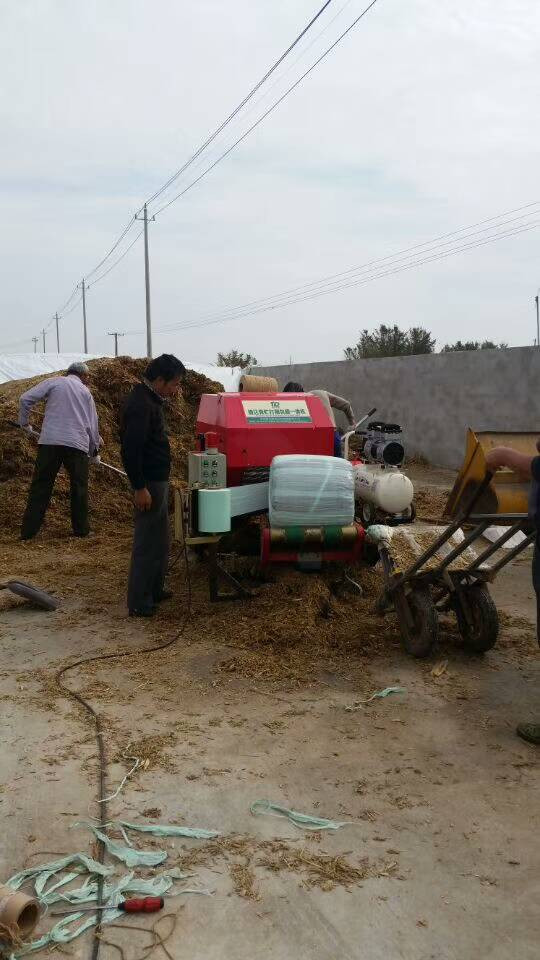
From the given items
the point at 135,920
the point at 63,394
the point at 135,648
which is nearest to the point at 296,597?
the point at 135,648

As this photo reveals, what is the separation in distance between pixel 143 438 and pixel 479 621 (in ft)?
7.95

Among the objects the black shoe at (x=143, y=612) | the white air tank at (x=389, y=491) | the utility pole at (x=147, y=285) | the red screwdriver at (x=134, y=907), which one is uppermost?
the utility pole at (x=147, y=285)

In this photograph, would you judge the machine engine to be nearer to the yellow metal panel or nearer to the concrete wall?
the yellow metal panel

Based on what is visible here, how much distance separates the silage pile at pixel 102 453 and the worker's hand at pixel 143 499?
10.8ft

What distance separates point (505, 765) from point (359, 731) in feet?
2.21

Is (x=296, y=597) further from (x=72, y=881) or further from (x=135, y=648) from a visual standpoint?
(x=72, y=881)

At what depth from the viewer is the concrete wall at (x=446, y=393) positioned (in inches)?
519

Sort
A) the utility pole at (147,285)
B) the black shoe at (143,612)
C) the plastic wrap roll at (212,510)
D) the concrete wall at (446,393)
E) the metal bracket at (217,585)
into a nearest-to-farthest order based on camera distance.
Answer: the plastic wrap roll at (212,510) → the metal bracket at (217,585) → the black shoe at (143,612) → the concrete wall at (446,393) → the utility pole at (147,285)

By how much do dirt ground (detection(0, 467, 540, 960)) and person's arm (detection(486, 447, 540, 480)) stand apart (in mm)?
1203

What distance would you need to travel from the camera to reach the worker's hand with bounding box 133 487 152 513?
5539 mm

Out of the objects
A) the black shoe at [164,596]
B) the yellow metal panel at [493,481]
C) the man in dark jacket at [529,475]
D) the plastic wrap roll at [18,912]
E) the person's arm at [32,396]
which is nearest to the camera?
the plastic wrap roll at [18,912]

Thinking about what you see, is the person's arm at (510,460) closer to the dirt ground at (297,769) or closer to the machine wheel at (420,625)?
the machine wheel at (420,625)

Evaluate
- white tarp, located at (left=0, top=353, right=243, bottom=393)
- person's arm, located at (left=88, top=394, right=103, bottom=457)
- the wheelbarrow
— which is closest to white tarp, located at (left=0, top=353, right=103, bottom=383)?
white tarp, located at (left=0, top=353, right=243, bottom=393)

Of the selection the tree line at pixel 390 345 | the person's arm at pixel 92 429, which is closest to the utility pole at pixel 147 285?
the tree line at pixel 390 345
